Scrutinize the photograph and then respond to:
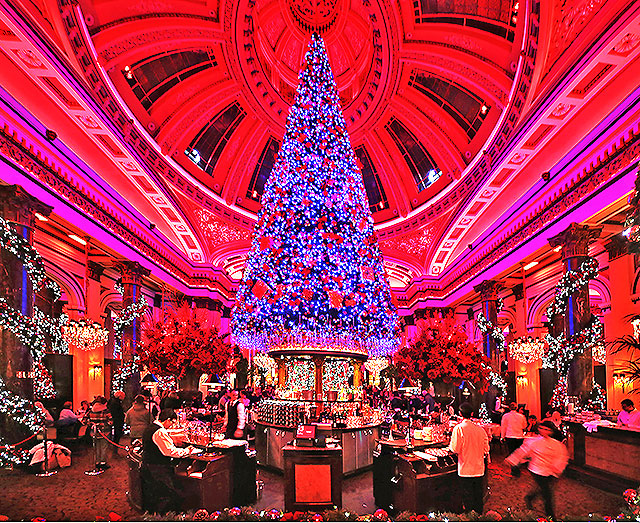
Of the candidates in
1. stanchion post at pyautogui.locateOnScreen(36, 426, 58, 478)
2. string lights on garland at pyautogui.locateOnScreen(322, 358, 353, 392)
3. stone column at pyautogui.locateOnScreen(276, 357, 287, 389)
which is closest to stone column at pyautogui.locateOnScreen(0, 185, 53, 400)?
stanchion post at pyautogui.locateOnScreen(36, 426, 58, 478)

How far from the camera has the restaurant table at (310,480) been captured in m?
6.43

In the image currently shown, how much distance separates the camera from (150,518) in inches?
211

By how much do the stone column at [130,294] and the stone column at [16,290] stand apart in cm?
658

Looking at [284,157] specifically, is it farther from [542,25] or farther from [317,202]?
[542,25]

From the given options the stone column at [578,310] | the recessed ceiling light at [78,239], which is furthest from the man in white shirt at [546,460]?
the recessed ceiling light at [78,239]

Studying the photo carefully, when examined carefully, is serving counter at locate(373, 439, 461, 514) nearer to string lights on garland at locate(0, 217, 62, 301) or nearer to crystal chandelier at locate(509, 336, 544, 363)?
string lights on garland at locate(0, 217, 62, 301)

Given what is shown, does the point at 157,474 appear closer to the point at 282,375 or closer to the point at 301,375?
the point at 301,375

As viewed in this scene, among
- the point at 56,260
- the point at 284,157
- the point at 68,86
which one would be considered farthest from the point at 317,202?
the point at 56,260

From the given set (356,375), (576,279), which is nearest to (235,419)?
(576,279)

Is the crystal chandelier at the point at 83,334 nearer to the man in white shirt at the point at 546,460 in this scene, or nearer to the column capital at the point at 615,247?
the man in white shirt at the point at 546,460

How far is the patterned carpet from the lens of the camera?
21.5 ft

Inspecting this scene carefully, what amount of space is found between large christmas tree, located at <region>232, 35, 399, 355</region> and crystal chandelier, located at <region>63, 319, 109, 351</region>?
5.60 metres

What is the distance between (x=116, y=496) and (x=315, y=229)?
632 centimetres

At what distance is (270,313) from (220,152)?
9357 millimetres
